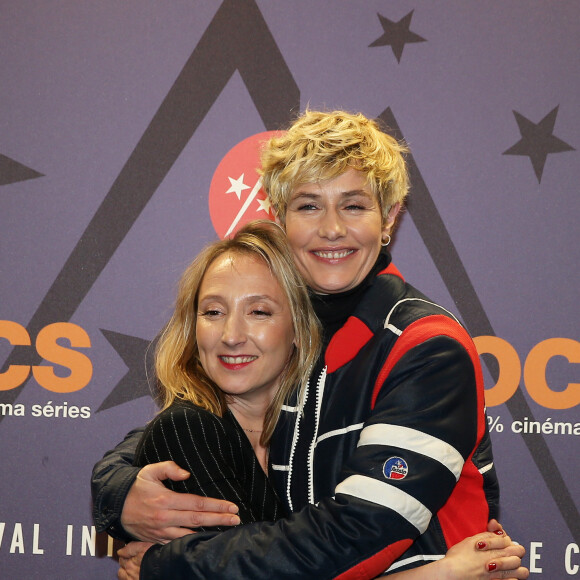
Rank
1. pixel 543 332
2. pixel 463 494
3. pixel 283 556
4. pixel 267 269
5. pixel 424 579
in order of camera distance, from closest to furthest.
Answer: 1. pixel 283 556
2. pixel 424 579
3. pixel 463 494
4. pixel 267 269
5. pixel 543 332

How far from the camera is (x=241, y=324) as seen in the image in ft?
5.77

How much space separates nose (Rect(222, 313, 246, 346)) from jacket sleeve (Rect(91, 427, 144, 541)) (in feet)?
1.20

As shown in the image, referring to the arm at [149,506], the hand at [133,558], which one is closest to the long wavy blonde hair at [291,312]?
the arm at [149,506]

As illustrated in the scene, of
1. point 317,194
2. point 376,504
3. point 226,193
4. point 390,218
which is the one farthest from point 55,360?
point 376,504

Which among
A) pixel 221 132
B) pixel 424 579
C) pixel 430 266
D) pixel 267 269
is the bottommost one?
pixel 424 579

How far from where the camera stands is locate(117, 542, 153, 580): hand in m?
1.59

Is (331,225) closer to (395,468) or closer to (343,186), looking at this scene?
(343,186)

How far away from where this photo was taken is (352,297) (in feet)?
6.10

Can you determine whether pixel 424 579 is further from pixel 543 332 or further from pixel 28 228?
pixel 28 228

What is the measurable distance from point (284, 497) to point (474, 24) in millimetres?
1694

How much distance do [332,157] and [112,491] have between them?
0.98 meters

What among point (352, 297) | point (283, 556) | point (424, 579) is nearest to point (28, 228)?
point (352, 297)

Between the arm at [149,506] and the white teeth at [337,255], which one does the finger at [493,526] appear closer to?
the arm at [149,506]

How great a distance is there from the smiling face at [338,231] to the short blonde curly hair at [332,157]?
26 millimetres
